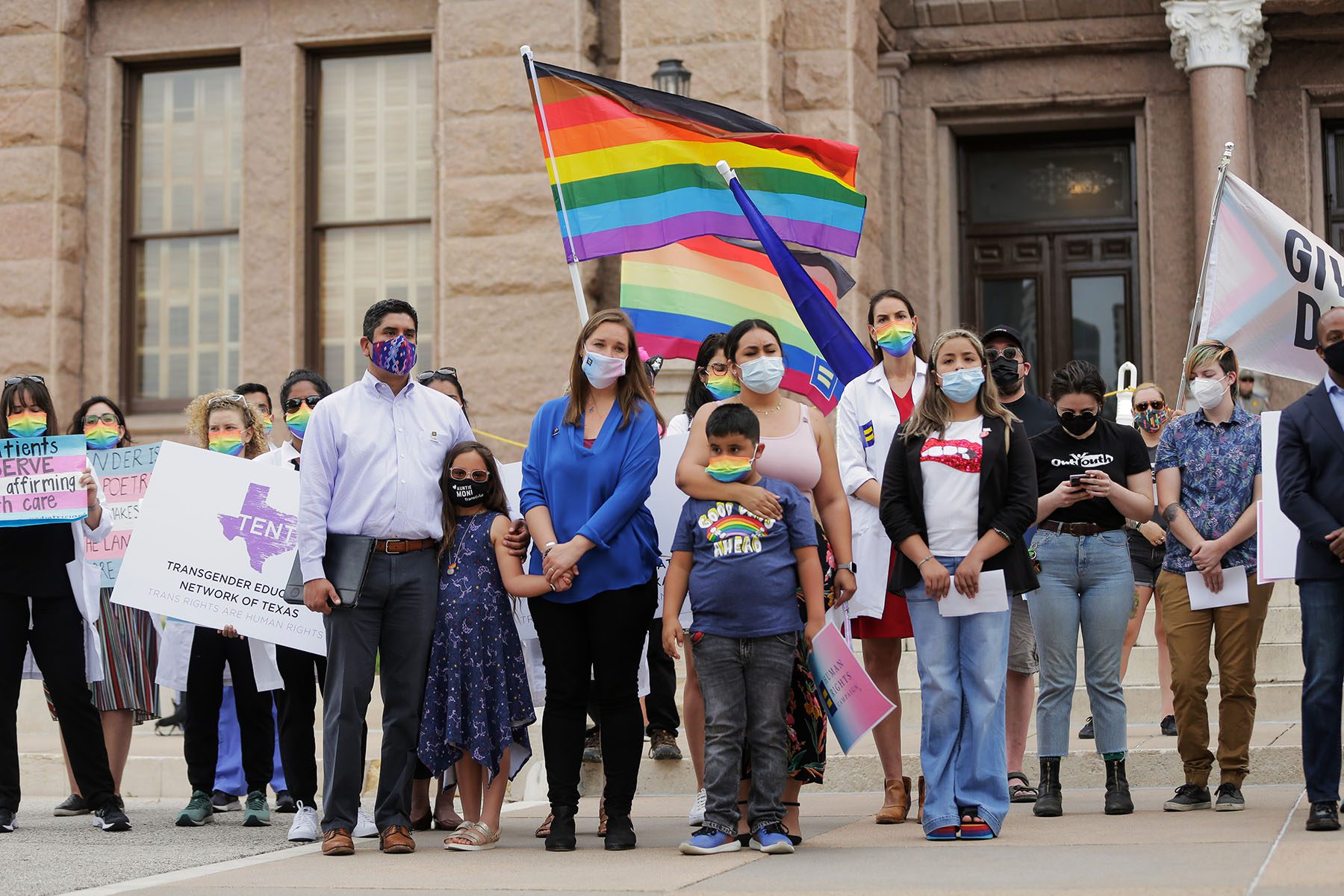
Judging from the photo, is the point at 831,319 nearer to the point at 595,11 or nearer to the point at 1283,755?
the point at 1283,755

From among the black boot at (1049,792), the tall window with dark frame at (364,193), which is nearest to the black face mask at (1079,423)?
the black boot at (1049,792)

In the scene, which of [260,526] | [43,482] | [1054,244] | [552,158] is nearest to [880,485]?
[552,158]

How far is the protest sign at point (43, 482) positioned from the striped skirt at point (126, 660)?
2.38 ft

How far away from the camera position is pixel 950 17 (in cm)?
1486

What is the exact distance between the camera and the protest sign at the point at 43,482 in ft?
26.7

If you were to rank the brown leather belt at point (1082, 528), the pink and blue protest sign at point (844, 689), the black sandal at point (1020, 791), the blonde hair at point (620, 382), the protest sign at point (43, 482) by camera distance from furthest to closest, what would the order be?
the protest sign at point (43, 482), the black sandal at point (1020, 791), the brown leather belt at point (1082, 528), the blonde hair at point (620, 382), the pink and blue protest sign at point (844, 689)

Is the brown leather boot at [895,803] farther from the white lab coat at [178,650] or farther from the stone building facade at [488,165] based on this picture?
the stone building facade at [488,165]

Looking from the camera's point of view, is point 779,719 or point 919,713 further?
point 919,713

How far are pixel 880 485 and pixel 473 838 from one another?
2280 mm

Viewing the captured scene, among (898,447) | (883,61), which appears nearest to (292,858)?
(898,447)

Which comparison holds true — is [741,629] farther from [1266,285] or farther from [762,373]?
[1266,285]

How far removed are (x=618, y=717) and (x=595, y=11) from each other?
8209mm

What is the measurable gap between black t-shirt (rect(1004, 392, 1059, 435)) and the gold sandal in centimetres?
306

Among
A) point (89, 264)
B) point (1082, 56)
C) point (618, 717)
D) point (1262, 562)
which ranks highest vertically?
point (1082, 56)
